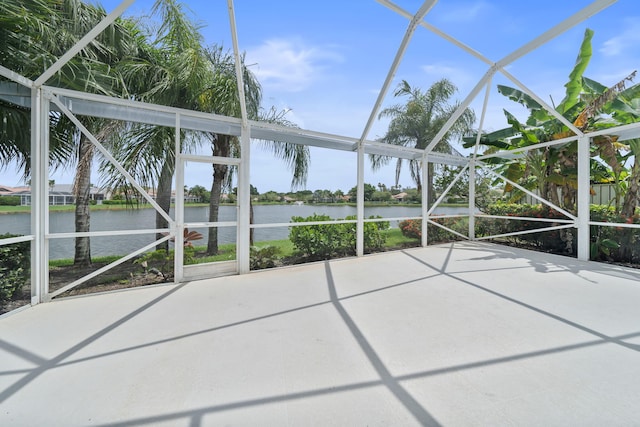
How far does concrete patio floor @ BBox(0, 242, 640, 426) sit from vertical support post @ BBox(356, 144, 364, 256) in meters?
2.48

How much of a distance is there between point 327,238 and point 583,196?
239 inches

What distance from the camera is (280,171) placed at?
280 inches

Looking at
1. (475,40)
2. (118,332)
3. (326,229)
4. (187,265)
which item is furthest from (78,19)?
(475,40)

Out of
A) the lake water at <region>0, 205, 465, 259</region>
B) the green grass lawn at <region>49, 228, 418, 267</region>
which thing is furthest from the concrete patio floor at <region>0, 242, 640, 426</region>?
the lake water at <region>0, 205, 465, 259</region>

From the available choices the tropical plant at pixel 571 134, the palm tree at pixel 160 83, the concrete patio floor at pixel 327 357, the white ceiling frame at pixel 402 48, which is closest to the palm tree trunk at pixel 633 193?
the tropical plant at pixel 571 134

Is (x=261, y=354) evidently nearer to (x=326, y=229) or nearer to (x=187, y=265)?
(x=187, y=265)

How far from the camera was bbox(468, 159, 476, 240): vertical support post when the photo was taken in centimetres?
855

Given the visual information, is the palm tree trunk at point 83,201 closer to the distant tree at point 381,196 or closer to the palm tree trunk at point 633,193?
the distant tree at point 381,196

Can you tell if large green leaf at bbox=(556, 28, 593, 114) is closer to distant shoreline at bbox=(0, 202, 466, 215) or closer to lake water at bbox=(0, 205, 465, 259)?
distant shoreline at bbox=(0, 202, 466, 215)

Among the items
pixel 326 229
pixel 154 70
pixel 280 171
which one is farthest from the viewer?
pixel 280 171

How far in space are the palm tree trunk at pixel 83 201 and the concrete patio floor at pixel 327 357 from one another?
217 centimetres

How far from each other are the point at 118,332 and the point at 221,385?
165 cm

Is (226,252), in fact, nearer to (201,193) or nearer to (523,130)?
(201,193)

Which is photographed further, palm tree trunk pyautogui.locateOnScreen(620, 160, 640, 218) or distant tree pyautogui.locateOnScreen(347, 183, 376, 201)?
distant tree pyautogui.locateOnScreen(347, 183, 376, 201)
